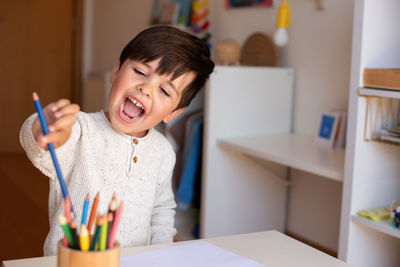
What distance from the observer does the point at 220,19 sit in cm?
294

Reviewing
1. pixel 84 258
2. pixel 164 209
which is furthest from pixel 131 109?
pixel 84 258

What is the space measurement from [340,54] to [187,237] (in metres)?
1.11

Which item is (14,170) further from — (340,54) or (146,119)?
(146,119)

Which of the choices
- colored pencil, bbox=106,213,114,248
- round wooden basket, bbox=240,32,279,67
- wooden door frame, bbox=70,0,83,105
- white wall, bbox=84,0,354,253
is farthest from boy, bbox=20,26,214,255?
wooden door frame, bbox=70,0,83,105

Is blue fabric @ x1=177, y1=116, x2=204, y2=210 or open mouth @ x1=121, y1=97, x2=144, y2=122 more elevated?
open mouth @ x1=121, y1=97, x2=144, y2=122

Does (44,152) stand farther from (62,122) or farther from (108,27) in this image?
(108,27)

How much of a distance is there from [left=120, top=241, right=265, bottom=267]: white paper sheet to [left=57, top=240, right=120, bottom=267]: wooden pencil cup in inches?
6.5

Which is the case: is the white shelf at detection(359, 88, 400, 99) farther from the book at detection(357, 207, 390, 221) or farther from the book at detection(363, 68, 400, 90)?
the book at detection(357, 207, 390, 221)

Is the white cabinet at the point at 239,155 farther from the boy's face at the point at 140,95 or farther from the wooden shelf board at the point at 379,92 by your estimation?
the boy's face at the point at 140,95

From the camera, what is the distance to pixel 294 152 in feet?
6.34

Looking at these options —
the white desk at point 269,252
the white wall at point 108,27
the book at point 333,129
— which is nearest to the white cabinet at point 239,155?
the book at point 333,129

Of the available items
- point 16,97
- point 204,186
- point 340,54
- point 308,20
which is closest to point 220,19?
point 308,20

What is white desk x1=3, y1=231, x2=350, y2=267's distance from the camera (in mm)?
761

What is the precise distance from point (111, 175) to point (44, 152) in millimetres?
224
